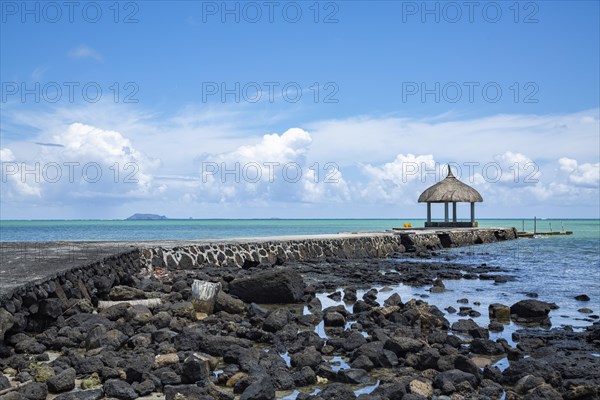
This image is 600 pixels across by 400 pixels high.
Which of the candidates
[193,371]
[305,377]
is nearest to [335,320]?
[305,377]

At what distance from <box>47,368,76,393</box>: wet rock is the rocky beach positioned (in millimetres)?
12

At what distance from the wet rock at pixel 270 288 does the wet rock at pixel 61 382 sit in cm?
669

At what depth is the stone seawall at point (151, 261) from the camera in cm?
842

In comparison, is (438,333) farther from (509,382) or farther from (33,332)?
(33,332)

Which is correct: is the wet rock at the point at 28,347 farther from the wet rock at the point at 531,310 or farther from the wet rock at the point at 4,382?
the wet rock at the point at 531,310

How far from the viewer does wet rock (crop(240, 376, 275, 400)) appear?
5711 mm

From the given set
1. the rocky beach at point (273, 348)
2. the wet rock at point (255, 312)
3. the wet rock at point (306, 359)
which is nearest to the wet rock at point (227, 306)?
the rocky beach at point (273, 348)

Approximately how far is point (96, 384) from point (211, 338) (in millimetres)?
1769

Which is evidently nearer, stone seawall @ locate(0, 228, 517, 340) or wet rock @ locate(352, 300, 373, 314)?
stone seawall @ locate(0, 228, 517, 340)

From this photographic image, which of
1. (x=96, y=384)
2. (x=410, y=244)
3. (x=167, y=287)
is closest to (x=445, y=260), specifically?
(x=410, y=244)

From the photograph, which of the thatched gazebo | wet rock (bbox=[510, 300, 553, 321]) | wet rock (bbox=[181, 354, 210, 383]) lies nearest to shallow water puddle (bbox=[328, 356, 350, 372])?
wet rock (bbox=[181, 354, 210, 383])

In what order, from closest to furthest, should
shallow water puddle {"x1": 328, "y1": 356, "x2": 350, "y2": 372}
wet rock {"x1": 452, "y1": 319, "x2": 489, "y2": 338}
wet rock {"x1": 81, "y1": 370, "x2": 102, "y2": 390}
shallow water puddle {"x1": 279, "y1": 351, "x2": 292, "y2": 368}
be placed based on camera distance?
wet rock {"x1": 81, "y1": 370, "x2": 102, "y2": 390} → shallow water puddle {"x1": 328, "y1": 356, "x2": 350, "y2": 372} → shallow water puddle {"x1": 279, "y1": 351, "x2": 292, "y2": 368} → wet rock {"x1": 452, "y1": 319, "x2": 489, "y2": 338}

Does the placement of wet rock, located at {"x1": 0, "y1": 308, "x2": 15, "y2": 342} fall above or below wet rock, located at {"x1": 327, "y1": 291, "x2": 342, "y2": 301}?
above

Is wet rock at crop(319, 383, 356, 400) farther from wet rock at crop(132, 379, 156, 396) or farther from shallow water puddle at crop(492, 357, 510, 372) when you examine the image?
shallow water puddle at crop(492, 357, 510, 372)
